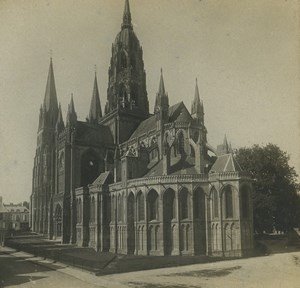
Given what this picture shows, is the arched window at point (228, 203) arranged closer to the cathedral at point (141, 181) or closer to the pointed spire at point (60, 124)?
the cathedral at point (141, 181)

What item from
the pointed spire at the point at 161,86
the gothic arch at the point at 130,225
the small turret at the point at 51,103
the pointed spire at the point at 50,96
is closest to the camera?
the gothic arch at the point at 130,225

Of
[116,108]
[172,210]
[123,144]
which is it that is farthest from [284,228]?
[116,108]

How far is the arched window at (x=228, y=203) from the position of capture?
36594 mm

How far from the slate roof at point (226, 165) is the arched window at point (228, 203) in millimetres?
2035

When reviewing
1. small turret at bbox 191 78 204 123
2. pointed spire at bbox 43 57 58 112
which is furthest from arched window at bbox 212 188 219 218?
pointed spire at bbox 43 57 58 112

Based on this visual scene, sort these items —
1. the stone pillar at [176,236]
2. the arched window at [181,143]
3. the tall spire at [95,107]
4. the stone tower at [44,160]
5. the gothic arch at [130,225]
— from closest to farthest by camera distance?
1. the stone pillar at [176,236]
2. the gothic arch at [130,225]
3. the arched window at [181,143]
4. the stone tower at [44,160]
5. the tall spire at [95,107]

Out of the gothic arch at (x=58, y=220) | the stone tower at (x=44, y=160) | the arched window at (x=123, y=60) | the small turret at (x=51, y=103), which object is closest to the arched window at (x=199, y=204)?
the gothic arch at (x=58, y=220)

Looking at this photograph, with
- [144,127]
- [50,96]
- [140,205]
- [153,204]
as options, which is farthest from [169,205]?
[50,96]

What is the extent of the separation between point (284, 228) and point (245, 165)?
921 cm

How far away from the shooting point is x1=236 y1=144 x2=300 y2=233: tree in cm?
4412

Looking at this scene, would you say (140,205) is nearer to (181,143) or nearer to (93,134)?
(181,143)

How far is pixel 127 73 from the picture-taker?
62188 millimetres

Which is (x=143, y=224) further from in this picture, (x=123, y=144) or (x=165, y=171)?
(x=123, y=144)

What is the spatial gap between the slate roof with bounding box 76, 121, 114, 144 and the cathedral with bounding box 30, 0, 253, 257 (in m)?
0.17
